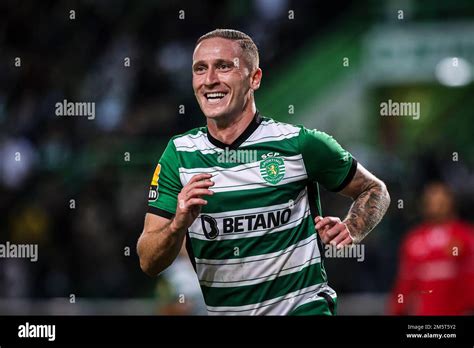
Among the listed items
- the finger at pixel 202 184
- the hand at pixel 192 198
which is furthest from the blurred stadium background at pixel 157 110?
the finger at pixel 202 184

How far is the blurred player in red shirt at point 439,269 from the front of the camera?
679cm

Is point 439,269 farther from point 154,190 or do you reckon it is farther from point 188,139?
point 154,190

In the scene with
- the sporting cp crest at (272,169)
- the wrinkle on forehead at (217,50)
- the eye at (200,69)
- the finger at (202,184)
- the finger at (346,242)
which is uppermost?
the wrinkle on forehead at (217,50)

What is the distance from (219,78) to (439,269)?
3155 millimetres

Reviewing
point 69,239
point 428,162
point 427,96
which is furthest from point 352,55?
point 69,239

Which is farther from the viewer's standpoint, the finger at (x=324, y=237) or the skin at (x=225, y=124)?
the skin at (x=225, y=124)

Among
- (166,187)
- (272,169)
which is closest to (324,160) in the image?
(272,169)

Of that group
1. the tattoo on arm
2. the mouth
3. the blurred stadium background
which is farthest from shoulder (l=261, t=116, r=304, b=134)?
the blurred stadium background

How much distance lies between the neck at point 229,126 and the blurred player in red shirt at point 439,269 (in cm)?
278

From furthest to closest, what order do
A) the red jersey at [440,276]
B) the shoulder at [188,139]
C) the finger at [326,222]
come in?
1. the red jersey at [440,276]
2. the shoulder at [188,139]
3. the finger at [326,222]

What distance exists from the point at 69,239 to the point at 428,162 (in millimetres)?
3510

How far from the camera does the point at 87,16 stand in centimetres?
1070

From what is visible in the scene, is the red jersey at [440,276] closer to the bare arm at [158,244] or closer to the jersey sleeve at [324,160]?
the jersey sleeve at [324,160]

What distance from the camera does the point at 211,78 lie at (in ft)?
14.1
